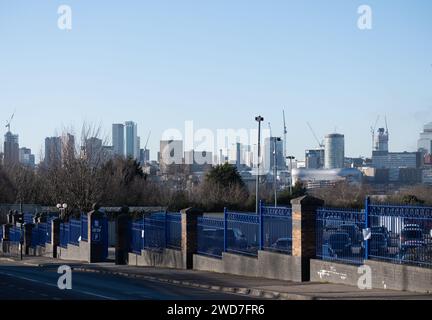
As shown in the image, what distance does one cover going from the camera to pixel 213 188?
246 ft

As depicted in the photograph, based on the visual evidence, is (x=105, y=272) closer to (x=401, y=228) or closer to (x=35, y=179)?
(x=401, y=228)

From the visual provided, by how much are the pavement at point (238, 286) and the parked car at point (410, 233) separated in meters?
1.39

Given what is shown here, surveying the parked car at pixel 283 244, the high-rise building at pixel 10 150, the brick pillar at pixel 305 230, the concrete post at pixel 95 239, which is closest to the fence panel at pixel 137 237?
the concrete post at pixel 95 239

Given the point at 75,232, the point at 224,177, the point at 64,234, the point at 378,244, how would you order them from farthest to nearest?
the point at 224,177 → the point at 64,234 → the point at 75,232 → the point at 378,244

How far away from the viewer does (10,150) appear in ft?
438

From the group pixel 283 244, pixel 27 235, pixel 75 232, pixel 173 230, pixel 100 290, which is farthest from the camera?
pixel 27 235

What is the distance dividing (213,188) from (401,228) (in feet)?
181

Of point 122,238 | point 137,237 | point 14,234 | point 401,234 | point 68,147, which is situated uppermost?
point 68,147

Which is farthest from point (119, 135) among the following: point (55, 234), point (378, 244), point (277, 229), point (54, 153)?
point (378, 244)

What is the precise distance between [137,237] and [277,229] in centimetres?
1348

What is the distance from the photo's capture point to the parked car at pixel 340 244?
73.3 feet

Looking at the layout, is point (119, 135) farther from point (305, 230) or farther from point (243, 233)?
point (305, 230)
